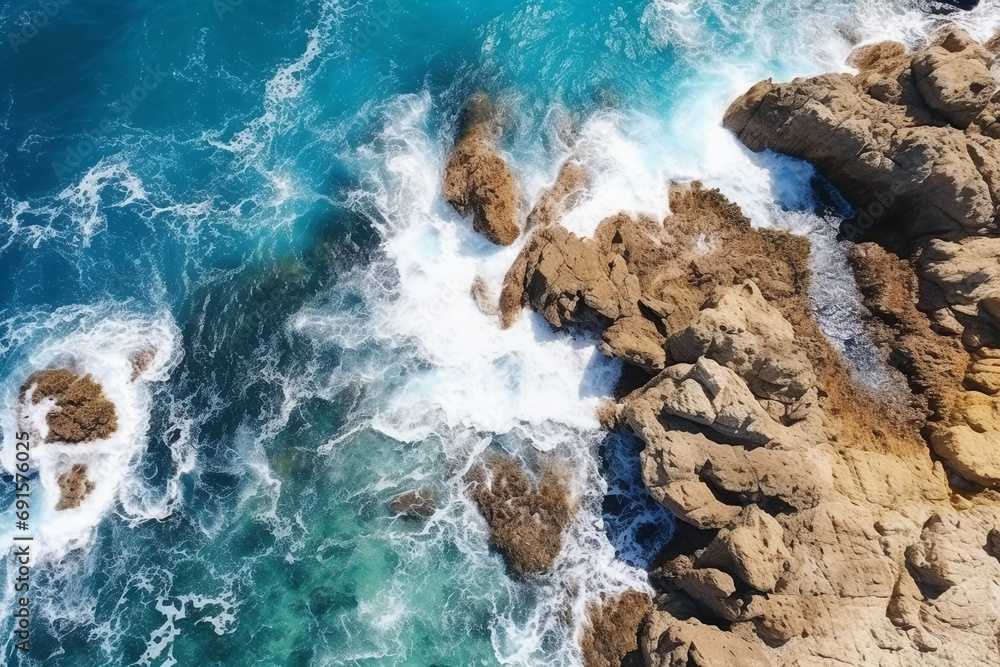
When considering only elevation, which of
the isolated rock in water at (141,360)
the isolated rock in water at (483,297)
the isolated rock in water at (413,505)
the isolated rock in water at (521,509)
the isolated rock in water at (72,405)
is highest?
the isolated rock in water at (483,297)

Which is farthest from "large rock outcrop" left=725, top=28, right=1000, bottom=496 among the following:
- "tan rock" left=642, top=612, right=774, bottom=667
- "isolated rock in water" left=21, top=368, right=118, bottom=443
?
"isolated rock in water" left=21, top=368, right=118, bottom=443

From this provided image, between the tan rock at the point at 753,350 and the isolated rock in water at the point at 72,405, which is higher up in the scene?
the tan rock at the point at 753,350

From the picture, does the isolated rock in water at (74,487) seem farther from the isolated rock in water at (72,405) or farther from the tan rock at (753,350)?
the tan rock at (753,350)

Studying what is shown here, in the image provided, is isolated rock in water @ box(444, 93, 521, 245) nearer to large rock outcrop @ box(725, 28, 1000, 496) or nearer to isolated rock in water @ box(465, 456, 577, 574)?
isolated rock in water @ box(465, 456, 577, 574)

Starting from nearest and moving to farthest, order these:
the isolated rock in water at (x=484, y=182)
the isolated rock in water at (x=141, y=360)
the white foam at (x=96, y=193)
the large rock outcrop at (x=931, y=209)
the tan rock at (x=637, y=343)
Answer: the large rock outcrop at (x=931, y=209)
the tan rock at (x=637, y=343)
the isolated rock in water at (x=141, y=360)
the isolated rock in water at (x=484, y=182)
the white foam at (x=96, y=193)

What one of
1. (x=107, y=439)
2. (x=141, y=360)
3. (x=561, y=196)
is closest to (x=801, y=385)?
(x=561, y=196)

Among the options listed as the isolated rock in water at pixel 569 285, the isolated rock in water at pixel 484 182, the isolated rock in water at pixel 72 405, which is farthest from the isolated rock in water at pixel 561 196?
the isolated rock in water at pixel 72 405

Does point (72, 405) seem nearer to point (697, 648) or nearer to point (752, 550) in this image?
point (697, 648)
